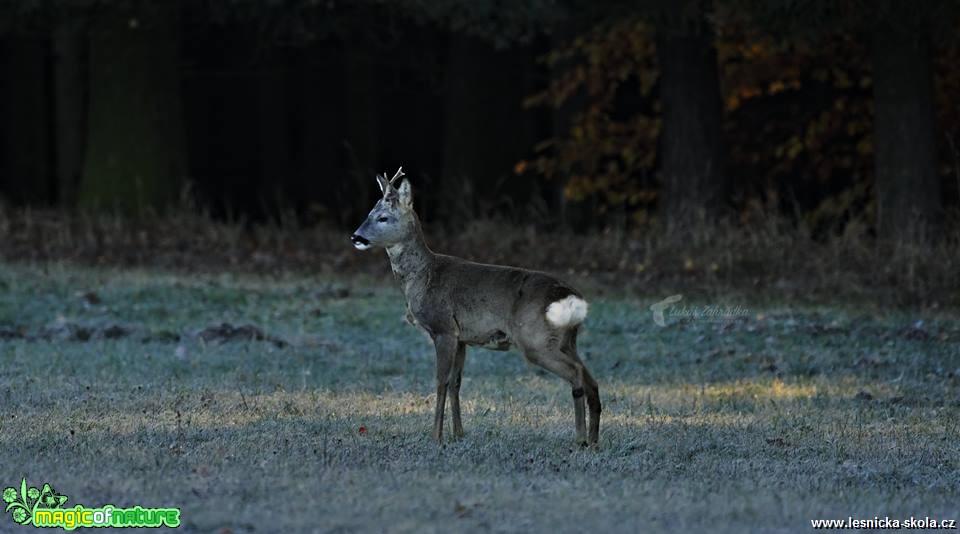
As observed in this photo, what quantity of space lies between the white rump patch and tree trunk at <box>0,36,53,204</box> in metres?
25.3

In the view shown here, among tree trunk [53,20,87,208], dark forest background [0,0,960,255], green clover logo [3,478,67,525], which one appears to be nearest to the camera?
green clover logo [3,478,67,525]

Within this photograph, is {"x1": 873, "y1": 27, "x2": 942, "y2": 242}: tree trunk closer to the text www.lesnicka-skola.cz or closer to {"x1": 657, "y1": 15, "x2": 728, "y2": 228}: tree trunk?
{"x1": 657, "y1": 15, "x2": 728, "y2": 228}: tree trunk

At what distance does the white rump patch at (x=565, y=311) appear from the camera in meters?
9.22

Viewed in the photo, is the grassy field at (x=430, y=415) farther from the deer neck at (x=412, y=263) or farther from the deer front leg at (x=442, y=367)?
the deer neck at (x=412, y=263)

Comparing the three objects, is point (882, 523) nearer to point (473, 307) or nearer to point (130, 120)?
point (473, 307)

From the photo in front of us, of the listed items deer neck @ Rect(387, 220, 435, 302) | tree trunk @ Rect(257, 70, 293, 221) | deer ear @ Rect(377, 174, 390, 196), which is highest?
deer ear @ Rect(377, 174, 390, 196)

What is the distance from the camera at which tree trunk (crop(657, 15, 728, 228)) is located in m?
21.5

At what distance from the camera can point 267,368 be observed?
1331cm

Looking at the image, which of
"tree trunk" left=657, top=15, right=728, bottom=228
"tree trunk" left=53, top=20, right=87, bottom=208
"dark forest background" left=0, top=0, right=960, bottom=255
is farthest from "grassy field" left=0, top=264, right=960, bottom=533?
"tree trunk" left=53, top=20, right=87, bottom=208

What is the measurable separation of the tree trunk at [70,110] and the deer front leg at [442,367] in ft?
64.4

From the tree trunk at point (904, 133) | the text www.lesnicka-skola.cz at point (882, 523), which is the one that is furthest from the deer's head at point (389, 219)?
the tree trunk at point (904, 133)

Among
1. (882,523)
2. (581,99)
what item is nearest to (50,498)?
(882,523)

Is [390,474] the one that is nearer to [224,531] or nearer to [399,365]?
[224,531]

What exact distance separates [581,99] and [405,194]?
A: 53.1ft
